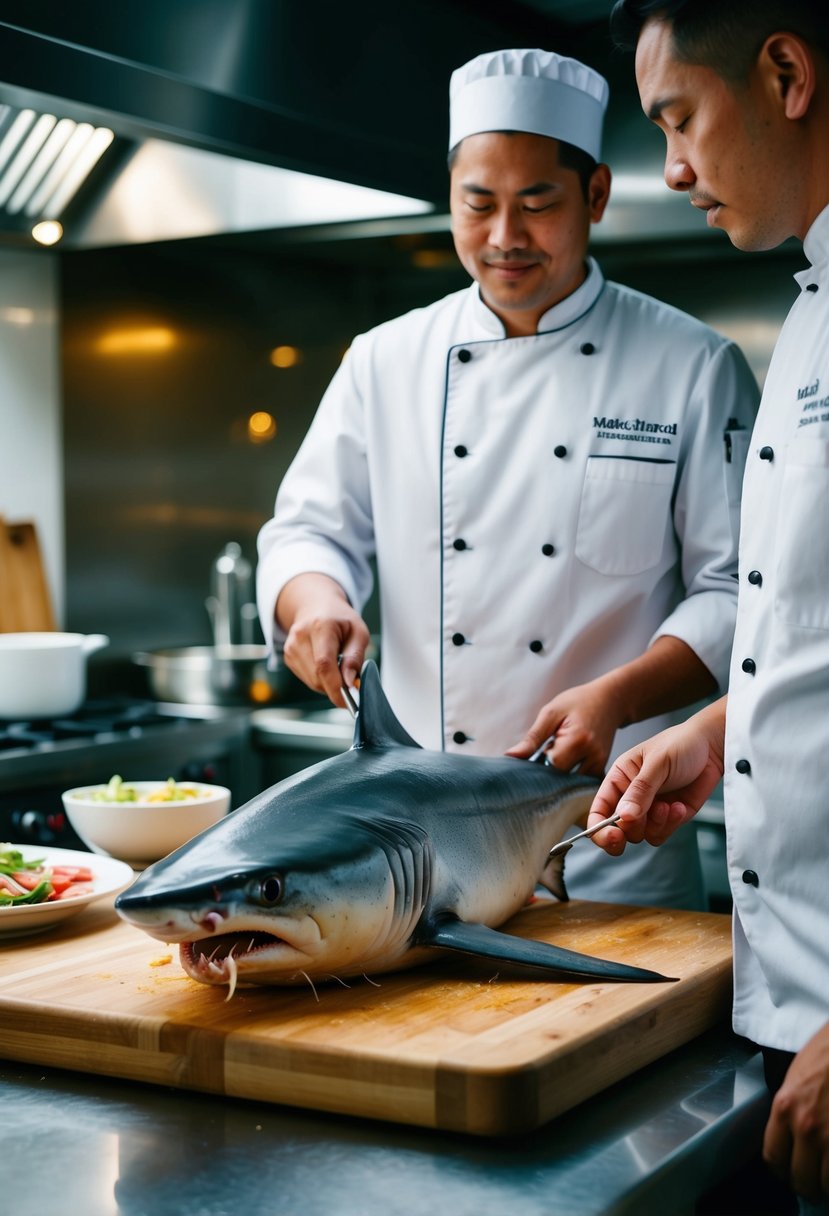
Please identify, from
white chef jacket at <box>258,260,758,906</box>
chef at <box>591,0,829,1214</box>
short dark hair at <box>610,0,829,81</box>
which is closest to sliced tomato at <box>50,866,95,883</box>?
white chef jacket at <box>258,260,758,906</box>

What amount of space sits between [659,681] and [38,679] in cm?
147

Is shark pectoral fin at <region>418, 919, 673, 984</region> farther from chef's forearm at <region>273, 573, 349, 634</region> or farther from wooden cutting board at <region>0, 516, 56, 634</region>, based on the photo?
wooden cutting board at <region>0, 516, 56, 634</region>

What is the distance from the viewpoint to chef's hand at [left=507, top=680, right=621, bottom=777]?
5.81 feet

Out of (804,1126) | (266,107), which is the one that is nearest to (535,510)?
(266,107)

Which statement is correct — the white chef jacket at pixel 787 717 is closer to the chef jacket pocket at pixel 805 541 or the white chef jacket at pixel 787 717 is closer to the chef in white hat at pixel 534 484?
the chef jacket pocket at pixel 805 541

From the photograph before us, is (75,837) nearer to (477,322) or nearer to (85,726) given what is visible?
(85,726)

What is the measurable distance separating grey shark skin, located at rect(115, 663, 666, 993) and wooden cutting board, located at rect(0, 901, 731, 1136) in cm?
3

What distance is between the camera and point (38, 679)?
291 centimetres

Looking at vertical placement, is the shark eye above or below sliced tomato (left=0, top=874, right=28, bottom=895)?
above

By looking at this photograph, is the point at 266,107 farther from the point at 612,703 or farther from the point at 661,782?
the point at 661,782

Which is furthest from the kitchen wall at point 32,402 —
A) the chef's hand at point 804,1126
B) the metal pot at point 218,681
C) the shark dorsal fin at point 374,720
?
the chef's hand at point 804,1126

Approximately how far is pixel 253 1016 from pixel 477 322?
1321 mm

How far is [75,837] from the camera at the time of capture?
271 cm

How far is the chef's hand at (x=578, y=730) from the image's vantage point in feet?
5.81
